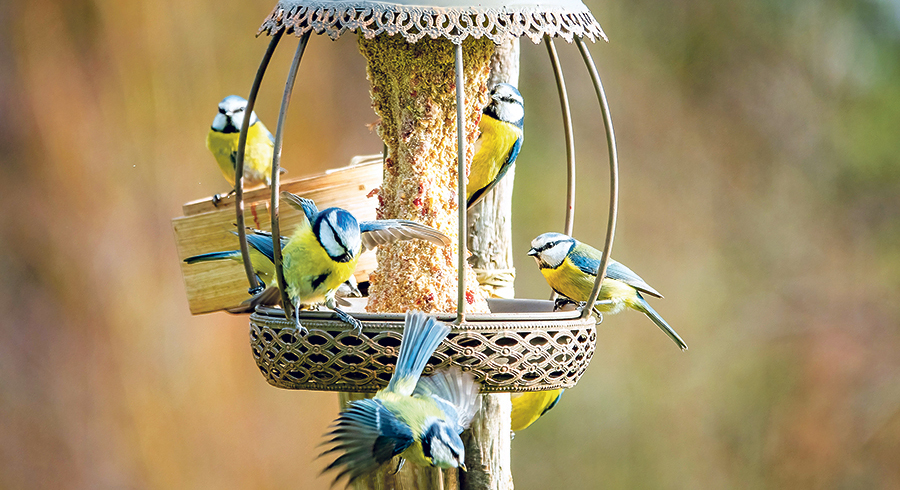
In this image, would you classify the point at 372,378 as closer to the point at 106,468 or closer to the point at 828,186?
the point at 106,468

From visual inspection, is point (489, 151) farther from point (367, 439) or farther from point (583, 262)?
point (367, 439)

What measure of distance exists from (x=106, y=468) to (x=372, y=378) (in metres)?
2.86

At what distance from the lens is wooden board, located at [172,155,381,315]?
8.24 feet

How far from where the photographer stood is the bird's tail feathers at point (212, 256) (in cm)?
238

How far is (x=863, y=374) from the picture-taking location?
5375mm

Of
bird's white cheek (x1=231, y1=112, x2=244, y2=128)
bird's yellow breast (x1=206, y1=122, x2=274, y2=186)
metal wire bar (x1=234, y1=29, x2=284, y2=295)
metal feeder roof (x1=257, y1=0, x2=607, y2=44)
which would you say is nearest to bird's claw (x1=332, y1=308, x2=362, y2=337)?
metal wire bar (x1=234, y1=29, x2=284, y2=295)

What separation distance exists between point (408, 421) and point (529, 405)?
992 millimetres

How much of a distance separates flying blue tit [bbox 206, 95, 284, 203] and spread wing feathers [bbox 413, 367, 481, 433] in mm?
1551

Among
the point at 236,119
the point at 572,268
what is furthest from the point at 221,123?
the point at 572,268

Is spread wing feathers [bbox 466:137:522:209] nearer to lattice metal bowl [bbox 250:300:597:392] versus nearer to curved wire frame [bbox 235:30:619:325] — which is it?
curved wire frame [bbox 235:30:619:325]

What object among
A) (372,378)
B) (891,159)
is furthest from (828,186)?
(372,378)

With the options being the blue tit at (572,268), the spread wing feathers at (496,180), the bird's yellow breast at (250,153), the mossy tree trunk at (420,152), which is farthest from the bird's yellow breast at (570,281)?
the bird's yellow breast at (250,153)

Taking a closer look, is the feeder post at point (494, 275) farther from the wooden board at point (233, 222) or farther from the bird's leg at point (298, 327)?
the bird's leg at point (298, 327)

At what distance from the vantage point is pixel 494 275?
2.57 m
